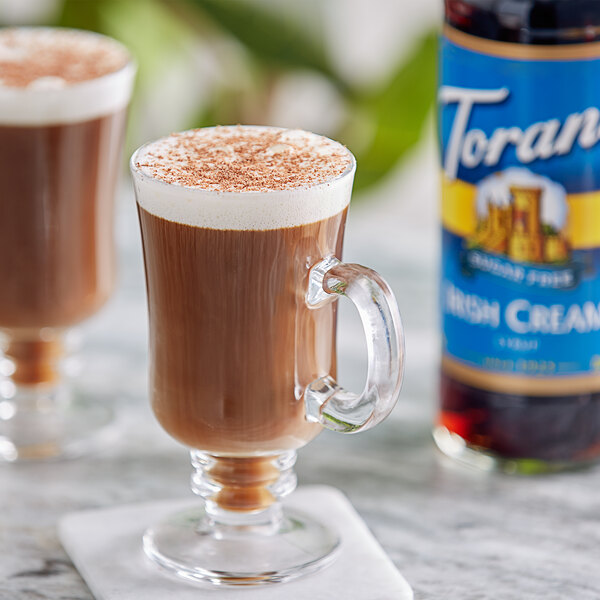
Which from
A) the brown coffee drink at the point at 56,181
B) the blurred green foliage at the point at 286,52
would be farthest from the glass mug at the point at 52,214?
the blurred green foliage at the point at 286,52

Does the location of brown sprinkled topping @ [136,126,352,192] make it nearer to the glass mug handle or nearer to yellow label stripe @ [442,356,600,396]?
the glass mug handle

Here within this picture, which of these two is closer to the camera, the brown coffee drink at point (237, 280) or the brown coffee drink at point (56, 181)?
the brown coffee drink at point (237, 280)


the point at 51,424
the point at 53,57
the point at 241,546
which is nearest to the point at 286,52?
the point at 53,57

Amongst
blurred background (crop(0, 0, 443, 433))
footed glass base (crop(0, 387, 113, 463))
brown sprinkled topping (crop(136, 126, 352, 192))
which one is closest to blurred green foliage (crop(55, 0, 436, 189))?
blurred background (crop(0, 0, 443, 433))

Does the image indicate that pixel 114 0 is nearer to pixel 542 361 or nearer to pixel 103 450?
pixel 103 450

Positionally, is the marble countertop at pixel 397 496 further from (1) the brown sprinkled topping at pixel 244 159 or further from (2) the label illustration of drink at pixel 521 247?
(1) the brown sprinkled topping at pixel 244 159

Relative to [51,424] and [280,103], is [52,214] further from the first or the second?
[280,103]
